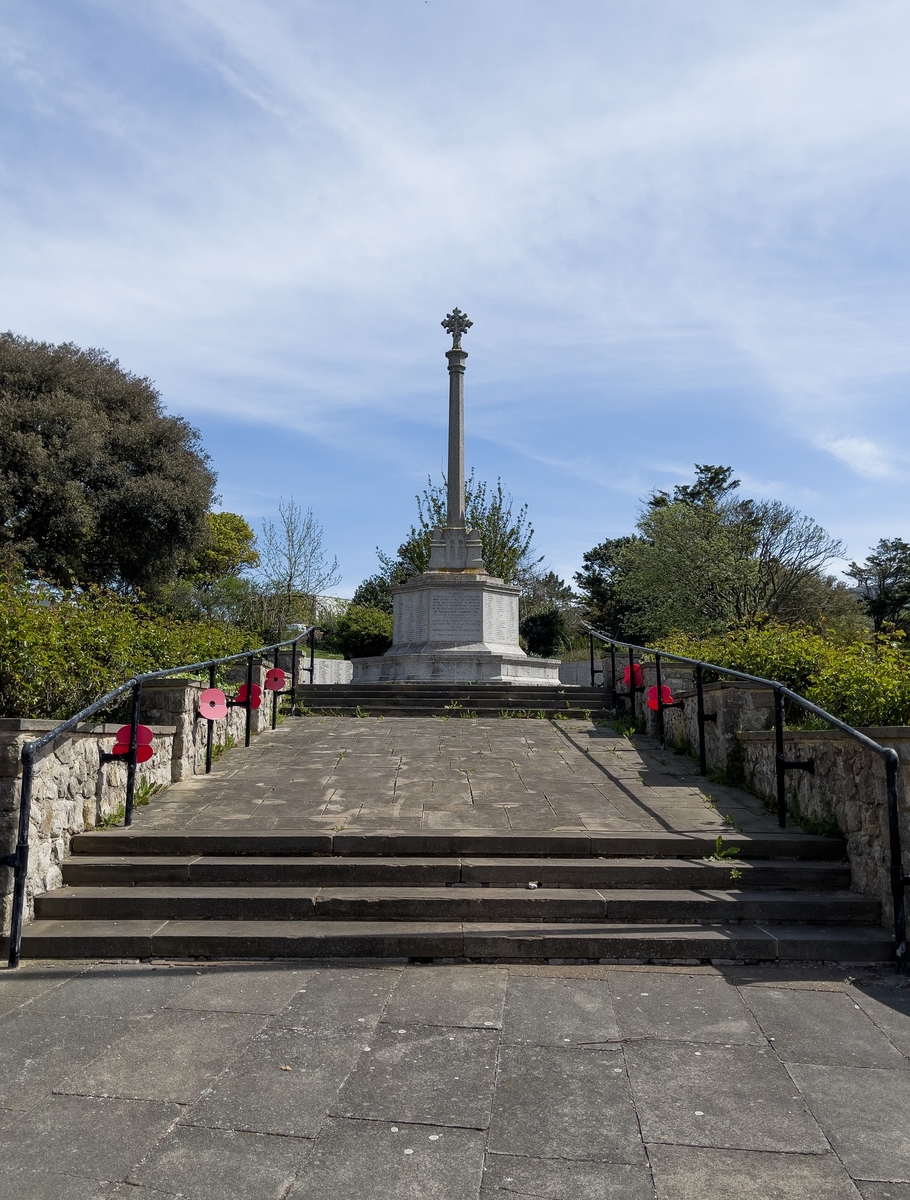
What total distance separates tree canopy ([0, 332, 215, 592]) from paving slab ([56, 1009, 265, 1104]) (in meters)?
18.6

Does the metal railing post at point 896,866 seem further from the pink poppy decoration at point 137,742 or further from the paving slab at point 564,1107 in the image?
the pink poppy decoration at point 137,742

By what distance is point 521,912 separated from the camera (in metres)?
4.93

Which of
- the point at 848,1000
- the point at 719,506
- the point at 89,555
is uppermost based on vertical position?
the point at 719,506

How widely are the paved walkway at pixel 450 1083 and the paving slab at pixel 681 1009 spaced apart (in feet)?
0.05

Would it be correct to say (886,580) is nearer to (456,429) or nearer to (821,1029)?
(456,429)

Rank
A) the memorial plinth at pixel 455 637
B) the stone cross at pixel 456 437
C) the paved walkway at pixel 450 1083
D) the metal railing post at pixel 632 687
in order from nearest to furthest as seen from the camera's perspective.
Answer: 1. the paved walkway at pixel 450 1083
2. the metal railing post at pixel 632 687
3. the memorial plinth at pixel 455 637
4. the stone cross at pixel 456 437

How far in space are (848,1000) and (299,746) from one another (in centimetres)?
633

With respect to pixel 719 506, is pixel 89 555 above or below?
below

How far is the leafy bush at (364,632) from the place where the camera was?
75.7 feet

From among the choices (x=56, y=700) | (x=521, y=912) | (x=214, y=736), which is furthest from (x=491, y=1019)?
(x=214, y=736)

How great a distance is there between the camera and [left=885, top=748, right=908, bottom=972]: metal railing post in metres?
4.51

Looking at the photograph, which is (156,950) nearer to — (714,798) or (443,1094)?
(443,1094)

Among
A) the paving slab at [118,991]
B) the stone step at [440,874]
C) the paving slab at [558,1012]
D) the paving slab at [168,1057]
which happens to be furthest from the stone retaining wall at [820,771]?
the paving slab at [118,991]

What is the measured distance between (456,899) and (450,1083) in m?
1.76
